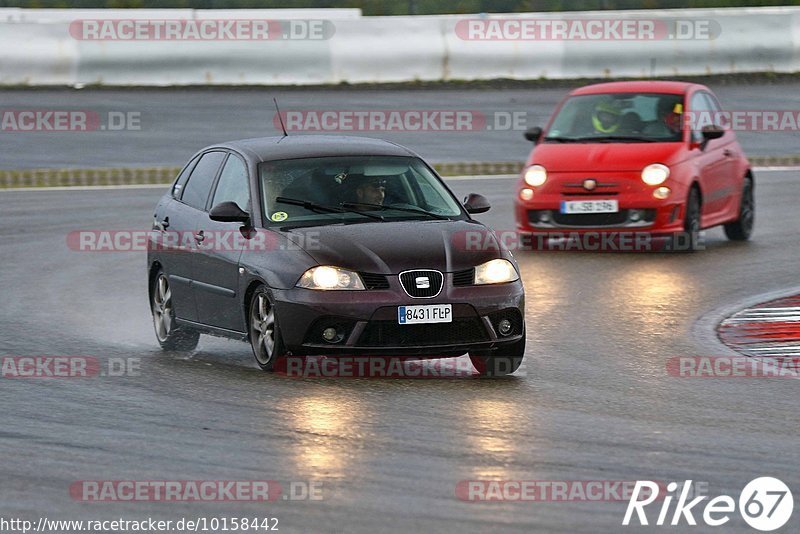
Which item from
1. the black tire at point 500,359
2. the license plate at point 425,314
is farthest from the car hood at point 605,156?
the license plate at point 425,314

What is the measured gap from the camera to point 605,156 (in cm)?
1823

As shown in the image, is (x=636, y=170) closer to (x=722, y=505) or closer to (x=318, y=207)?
(x=318, y=207)

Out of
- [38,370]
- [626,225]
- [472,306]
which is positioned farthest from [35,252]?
[472,306]

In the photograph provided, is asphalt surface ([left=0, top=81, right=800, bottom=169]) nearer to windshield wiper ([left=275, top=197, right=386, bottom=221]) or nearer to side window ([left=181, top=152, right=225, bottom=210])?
side window ([left=181, top=152, right=225, bottom=210])

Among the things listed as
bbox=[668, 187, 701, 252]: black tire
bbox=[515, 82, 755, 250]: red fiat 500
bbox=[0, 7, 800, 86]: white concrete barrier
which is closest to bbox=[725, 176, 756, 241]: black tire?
bbox=[515, 82, 755, 250]: red fiat 500

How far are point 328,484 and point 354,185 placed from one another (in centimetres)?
417

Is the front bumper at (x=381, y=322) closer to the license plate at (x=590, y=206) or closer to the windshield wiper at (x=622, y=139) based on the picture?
the license plate at (x=590, y=206)

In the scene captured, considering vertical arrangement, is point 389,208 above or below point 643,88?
above

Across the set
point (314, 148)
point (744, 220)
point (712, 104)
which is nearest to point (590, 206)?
point (744, 220)

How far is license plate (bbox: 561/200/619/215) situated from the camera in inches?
708

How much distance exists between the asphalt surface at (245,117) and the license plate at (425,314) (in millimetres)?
15149

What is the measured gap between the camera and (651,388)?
1077 centimetres

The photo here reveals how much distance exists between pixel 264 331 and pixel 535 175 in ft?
24.8

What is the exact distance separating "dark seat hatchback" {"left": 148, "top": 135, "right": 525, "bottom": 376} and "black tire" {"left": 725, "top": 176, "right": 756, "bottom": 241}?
26.2 feet
